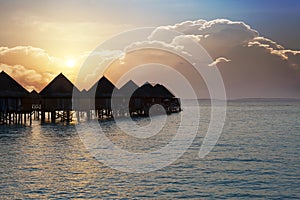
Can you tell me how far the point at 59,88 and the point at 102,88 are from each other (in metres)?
8.71

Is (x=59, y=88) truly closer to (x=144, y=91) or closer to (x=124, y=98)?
(x=124, y=98)

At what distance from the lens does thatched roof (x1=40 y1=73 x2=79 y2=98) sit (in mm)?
43438

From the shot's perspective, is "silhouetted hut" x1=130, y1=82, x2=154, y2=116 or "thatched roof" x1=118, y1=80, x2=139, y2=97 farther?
"silhouetted hut" x1=130, y1=82, x2=154, y2=116

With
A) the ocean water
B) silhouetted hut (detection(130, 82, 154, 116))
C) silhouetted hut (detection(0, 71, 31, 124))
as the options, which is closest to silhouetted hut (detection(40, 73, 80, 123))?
silhouetted hut (detection(0, 71, 31, 124))

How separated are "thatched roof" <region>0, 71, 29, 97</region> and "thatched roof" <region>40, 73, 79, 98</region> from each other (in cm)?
442

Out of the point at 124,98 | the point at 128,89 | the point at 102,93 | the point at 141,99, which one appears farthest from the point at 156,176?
the point at 141,99

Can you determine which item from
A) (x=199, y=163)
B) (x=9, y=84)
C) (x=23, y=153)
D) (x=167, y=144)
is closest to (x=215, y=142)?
(x=167, y=144)

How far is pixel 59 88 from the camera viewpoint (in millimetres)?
43719

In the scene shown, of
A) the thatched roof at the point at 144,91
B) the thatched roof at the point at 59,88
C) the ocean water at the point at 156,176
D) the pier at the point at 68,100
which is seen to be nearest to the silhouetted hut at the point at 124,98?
the pier at the point at 68,100

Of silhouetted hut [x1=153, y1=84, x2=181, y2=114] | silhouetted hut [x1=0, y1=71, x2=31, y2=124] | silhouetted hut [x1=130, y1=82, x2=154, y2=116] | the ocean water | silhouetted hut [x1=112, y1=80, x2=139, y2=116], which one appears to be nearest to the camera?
the ocean water

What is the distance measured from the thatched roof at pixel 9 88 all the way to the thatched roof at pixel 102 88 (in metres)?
11.9

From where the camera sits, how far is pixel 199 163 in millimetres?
19000

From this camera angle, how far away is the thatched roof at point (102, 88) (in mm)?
50456

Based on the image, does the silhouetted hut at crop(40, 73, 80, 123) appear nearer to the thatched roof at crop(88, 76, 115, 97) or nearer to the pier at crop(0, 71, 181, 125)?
the pier at crop(0, 71, 181, 125)
